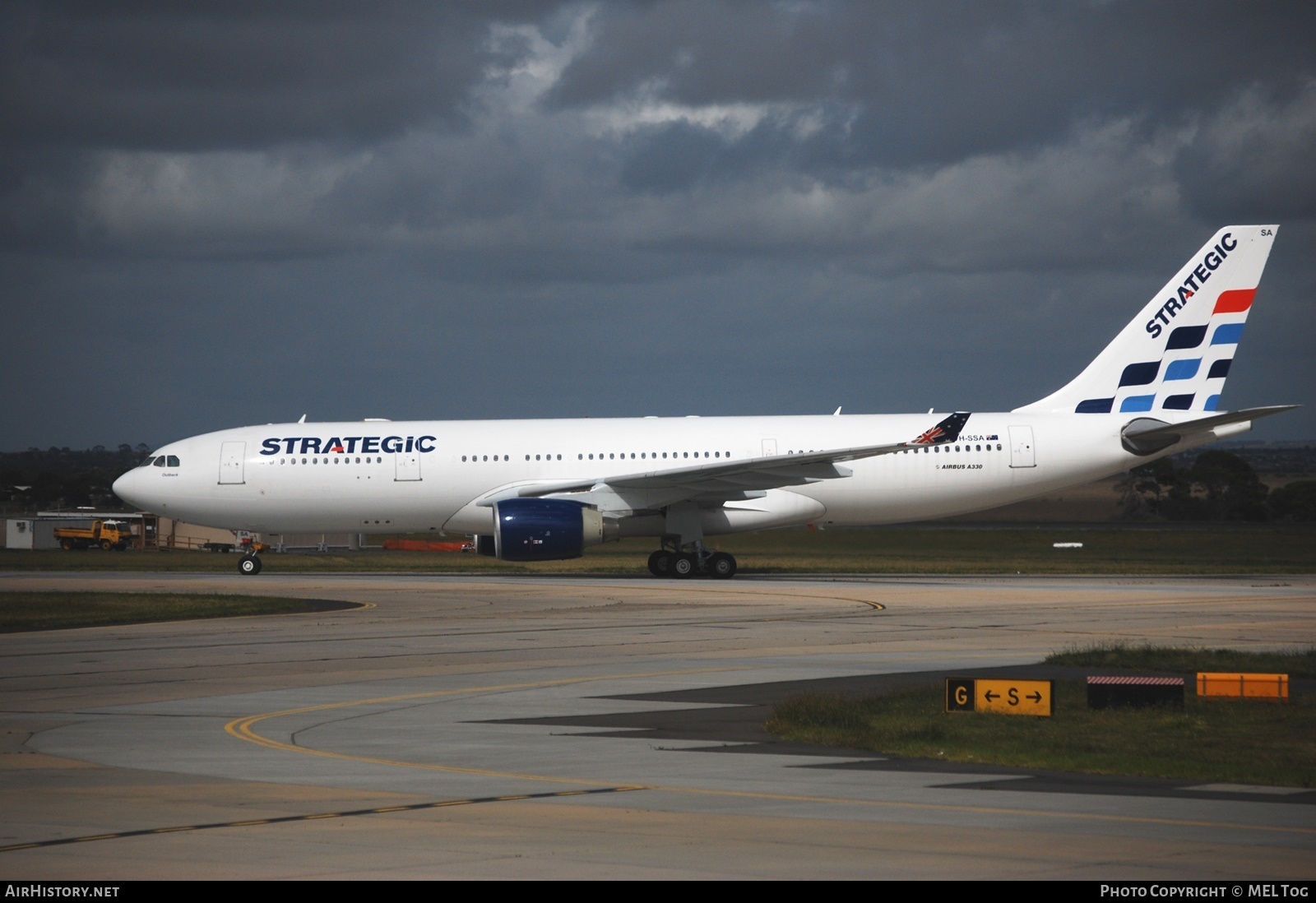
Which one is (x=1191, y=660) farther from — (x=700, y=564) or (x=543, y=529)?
(x=700, y=564)

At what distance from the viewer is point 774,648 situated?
1983 cm

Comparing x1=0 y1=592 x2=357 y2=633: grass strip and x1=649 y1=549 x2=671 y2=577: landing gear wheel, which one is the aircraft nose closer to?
x1=0 y1=592 x2=357 y2=633: grass strip

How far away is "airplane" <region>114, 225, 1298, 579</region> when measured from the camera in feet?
123

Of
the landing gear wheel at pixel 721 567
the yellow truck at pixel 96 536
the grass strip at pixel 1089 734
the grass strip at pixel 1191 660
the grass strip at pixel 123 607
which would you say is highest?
the yellow truck at pixel 96 536

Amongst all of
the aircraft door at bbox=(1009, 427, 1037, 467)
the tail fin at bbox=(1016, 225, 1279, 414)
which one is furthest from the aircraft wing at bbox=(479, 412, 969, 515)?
the tail fin at bbox=(1016, 225, 1279, 414)

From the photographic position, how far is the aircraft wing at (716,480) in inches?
1361

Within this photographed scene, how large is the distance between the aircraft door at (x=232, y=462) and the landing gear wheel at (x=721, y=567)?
12291mm

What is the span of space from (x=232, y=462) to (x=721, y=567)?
42.6ft

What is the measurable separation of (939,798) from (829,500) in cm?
2831

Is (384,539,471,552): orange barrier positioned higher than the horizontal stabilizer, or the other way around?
the horizontal stabilizer

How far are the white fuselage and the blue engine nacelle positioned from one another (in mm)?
2862

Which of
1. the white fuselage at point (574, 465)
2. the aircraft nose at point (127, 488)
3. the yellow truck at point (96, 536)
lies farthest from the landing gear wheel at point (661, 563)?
the yellow truck at point (96, 536)

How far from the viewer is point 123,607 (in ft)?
90.1

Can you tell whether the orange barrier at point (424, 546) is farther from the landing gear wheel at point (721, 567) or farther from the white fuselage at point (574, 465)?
the landing gear wheel at point (721, 567)
